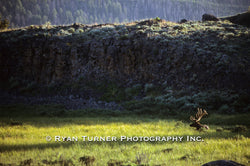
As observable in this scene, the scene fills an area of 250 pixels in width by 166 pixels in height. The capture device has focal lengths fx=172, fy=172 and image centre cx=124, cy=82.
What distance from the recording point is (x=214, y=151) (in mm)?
5332

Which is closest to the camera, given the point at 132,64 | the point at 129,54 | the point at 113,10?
the point at 132,64

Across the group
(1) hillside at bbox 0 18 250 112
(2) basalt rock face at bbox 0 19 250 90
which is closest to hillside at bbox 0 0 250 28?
(2) basalt rock face at bbox 0 19 250 90

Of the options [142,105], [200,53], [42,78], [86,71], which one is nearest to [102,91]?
[86,71]

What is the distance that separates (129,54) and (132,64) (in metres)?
1.39

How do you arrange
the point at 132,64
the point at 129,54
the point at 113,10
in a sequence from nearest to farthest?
1. the point at 132,64
2. the point at 129,54
3. the point at 113,10

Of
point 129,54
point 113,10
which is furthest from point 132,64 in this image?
point 113,10

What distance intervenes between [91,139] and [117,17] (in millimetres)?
86513

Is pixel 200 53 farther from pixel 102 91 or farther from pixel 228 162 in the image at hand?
pixel 228 162

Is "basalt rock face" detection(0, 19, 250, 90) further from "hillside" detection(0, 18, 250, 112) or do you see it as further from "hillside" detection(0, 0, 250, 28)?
"hillside" detection(0, 0, 250, 28)

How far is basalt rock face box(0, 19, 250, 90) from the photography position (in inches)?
738

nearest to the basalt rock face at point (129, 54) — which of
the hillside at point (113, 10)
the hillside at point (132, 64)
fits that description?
the hillside at point (132, 64)

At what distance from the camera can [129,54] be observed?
72.9ft

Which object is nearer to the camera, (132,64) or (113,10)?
(132,64)

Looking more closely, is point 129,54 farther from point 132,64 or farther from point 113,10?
point 113,10
